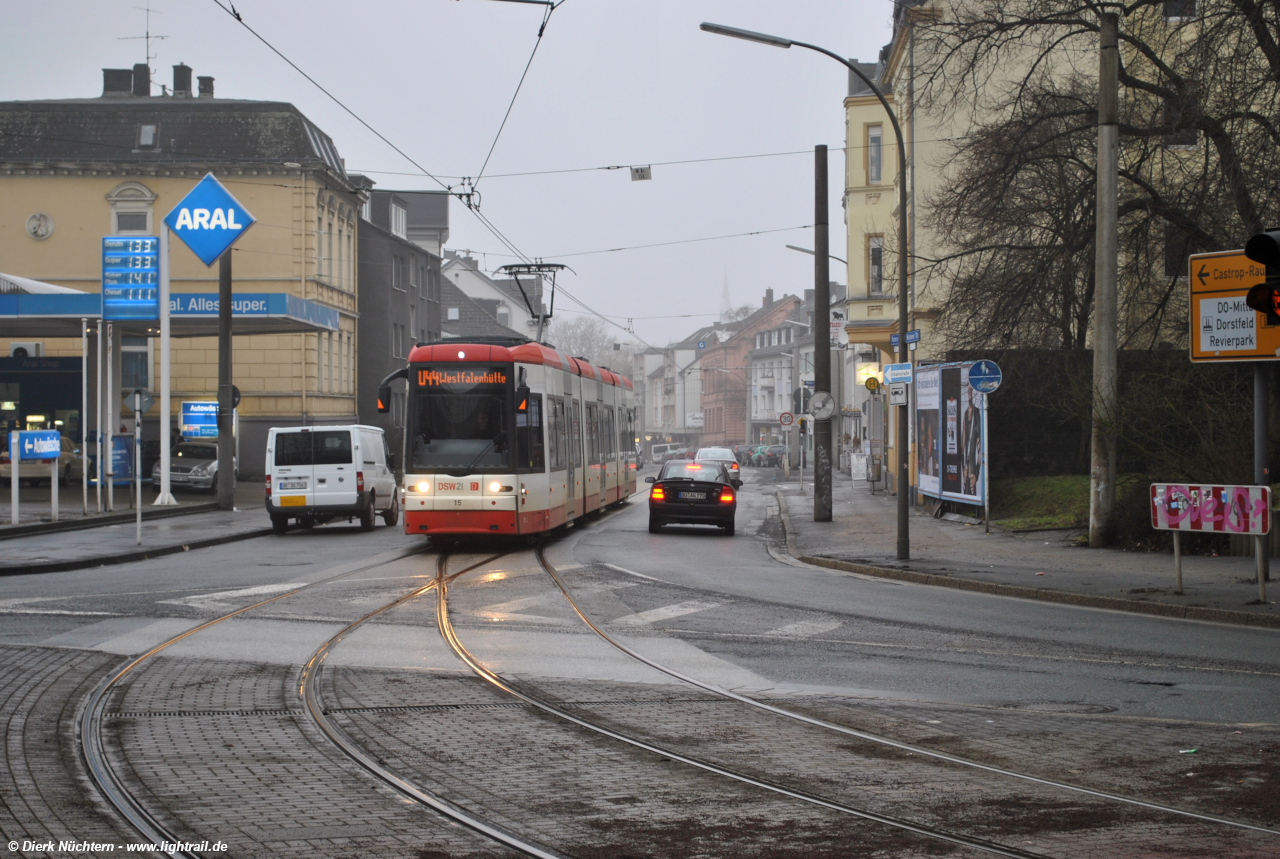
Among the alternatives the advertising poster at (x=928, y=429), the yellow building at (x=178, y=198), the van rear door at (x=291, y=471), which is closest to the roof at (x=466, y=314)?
the yellow building at (x=178, y=198)

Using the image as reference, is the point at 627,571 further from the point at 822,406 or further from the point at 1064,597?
the point at 822,406

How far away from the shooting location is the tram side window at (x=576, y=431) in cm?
2480

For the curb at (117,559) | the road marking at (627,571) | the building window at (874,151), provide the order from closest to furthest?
1. the road marking at (627,571)
2. the curb at (117,559)
3. the building window at (874,151)

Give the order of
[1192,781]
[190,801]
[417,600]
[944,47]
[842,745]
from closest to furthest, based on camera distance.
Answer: [190,801], [1192,781], [842,745], [417,600], [944,47]

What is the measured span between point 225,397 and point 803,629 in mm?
23427

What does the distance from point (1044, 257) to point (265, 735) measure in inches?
712

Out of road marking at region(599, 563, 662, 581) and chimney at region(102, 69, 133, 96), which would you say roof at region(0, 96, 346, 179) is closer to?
chimney at region(102, 69, 133, 96)

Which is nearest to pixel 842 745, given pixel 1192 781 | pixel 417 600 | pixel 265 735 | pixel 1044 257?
pixel 1192 781

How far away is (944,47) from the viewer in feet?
68.7

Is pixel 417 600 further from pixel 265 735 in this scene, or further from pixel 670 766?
pixel 670 766

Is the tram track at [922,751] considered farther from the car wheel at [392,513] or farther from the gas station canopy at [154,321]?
the gas station canopy at [154,321]

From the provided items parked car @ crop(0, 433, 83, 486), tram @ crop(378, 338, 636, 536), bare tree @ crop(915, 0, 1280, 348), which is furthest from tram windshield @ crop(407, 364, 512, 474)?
parked car @ crop(0, 433, 83, 486)

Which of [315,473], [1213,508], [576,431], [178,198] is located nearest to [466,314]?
[178,198]

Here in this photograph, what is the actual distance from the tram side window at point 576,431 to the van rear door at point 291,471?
222 inches
